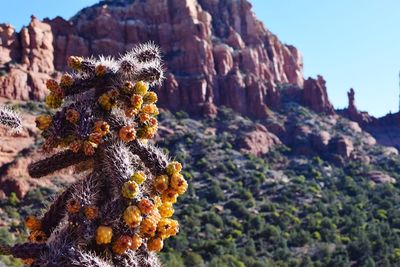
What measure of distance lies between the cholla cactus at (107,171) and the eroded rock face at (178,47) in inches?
2274

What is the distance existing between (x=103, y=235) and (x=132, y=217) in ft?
0.64

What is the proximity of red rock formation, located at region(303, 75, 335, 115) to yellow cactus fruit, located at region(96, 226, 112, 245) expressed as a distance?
75.7 metres

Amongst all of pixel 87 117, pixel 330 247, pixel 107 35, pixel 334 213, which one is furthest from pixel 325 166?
pixel 87 117

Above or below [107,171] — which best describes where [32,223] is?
below

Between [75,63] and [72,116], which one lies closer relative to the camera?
[72,116]

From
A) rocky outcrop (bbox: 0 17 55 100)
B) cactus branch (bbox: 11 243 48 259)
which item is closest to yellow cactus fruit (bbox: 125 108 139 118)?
cactus branch (bbox: 11 243 48 259)

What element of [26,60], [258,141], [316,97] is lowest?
[258,141]

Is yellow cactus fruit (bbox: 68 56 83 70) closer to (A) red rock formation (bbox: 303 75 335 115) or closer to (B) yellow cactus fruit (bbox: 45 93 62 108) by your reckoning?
(B) yellow cactus fruit (bbox: 45 93 62 108)

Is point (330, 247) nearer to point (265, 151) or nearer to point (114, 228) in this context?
point (265, 151)

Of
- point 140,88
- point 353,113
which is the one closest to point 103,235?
point 140,88

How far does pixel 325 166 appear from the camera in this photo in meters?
61.3

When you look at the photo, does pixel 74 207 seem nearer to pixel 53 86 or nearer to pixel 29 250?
pixel 29 250

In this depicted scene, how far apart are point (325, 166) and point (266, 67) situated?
27.6 metres

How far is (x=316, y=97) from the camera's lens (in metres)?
78.3
